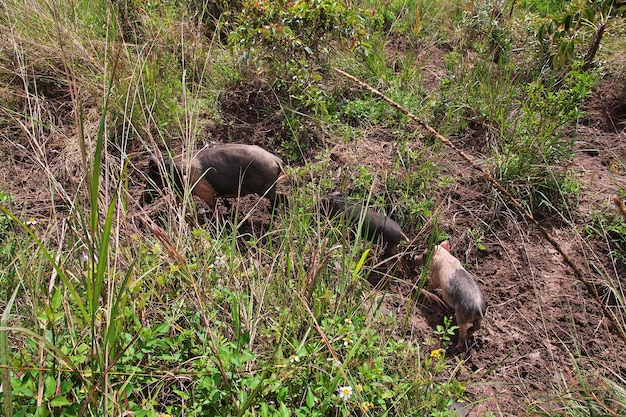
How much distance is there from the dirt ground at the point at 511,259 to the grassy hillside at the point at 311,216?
0.01 meters

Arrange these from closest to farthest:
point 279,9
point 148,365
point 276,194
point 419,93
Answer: point 148,365 → point 276,194 → point 279,9 → point 419,93

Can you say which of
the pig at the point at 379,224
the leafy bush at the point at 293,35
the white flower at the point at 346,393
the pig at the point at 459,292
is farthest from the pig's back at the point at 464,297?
the leafy bush at the point at 293,35

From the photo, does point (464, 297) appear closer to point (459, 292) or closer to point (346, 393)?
point (459, 292)

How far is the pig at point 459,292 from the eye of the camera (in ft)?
8.87

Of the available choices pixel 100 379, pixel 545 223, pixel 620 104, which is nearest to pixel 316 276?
pixel 100 379

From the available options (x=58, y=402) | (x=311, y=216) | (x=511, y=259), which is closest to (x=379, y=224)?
(x=311, y=216)

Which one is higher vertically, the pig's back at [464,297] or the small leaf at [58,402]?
the small leaf at [58,402]

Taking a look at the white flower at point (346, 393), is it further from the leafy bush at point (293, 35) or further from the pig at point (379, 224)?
the leafy bush at point (293, 35)

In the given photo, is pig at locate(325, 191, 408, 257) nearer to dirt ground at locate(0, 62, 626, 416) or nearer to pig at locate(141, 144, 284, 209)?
dirt ground at locate(0, 62, 626, 416)

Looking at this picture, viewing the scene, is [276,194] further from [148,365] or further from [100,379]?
[100,379]

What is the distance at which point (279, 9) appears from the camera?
3893mm

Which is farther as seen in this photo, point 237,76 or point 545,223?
point 237,76

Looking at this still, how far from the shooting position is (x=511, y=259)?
3191mm

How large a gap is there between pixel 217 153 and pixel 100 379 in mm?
2082
